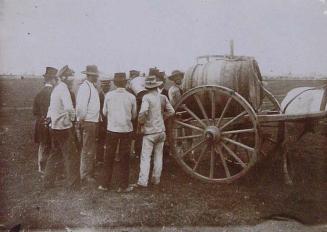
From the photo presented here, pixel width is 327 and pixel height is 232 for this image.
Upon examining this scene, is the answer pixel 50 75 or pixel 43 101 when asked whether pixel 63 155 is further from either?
pixel 50 75

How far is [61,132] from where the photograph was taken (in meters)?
5.93

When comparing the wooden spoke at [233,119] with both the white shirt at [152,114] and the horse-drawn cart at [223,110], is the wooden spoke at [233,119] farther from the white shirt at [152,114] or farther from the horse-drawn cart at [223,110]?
the white shirt at [152,114]

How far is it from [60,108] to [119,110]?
0.95m

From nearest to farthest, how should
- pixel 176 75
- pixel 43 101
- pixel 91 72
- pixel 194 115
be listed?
pixel 194 115 < pixel 91 72 < pixel 43 101 < pixel 176 75

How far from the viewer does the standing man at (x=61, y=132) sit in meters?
5.90

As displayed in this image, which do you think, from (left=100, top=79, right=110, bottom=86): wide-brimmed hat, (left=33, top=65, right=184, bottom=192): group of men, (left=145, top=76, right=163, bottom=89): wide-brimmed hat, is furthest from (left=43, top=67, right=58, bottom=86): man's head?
(left=145, top=76, right=163, bottom=89): wide-brimmed hat

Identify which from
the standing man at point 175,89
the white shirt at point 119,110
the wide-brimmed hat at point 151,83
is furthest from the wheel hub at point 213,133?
the standing man at point 175,89

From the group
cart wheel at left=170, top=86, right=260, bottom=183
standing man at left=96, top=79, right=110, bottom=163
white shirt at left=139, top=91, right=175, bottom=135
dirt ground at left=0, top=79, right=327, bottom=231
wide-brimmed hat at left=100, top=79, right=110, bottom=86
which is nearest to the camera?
dirt ground at left=0, top=79, right=327, bottom=231

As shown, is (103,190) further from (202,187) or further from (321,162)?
(321,162)

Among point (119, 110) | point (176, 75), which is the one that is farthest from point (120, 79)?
point (176, 75)

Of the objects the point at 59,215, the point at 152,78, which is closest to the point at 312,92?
the point at 152,78

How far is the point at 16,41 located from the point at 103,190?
9.18ft

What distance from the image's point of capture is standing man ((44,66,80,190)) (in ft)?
19.4

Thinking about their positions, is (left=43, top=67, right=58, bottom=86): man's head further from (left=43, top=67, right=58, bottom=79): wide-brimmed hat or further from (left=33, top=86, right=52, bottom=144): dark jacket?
(left=33, top=86, right=52, bottom=144): dark jacket
